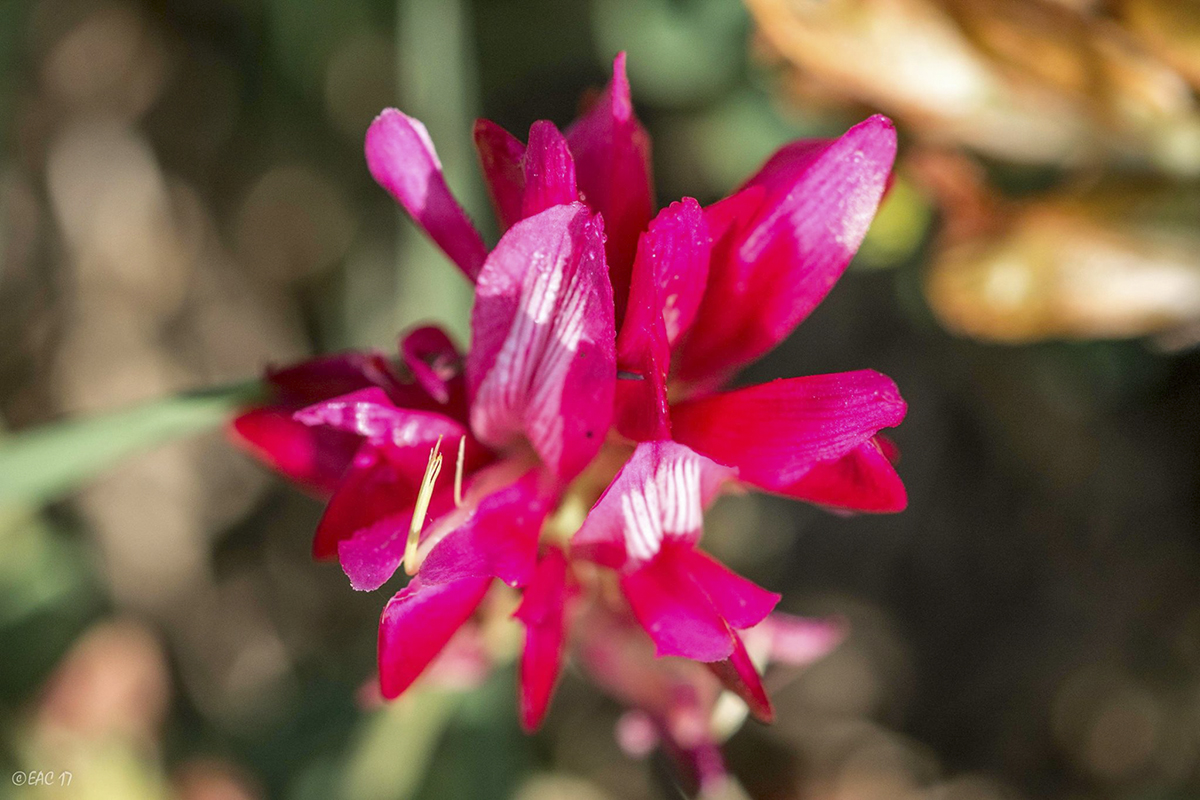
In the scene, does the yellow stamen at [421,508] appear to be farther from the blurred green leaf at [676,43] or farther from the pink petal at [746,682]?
the blurred green leaf at [676,43]

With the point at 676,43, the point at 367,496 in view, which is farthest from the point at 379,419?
the point at 676,43

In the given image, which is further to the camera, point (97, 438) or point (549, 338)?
point (97, 438)

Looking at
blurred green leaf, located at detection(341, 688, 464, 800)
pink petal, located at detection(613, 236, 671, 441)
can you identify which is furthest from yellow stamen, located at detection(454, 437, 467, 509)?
blurred green leaf, located at detection(341, 688, 464, 800)

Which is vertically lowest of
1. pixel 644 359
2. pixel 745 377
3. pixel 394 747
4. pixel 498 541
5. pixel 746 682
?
pixel 394 747

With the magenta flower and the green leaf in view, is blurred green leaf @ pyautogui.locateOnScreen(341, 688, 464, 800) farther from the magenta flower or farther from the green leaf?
the magenta flower

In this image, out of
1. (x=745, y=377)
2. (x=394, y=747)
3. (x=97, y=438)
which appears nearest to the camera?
(x=97, y=438)

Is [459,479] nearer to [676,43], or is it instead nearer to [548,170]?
[548,170]

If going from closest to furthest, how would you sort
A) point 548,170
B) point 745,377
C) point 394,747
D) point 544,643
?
point 548,170
point 544,643
point 394,747
point 745,377

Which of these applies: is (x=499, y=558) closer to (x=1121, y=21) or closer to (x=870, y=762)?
(x=1121, y=21)
